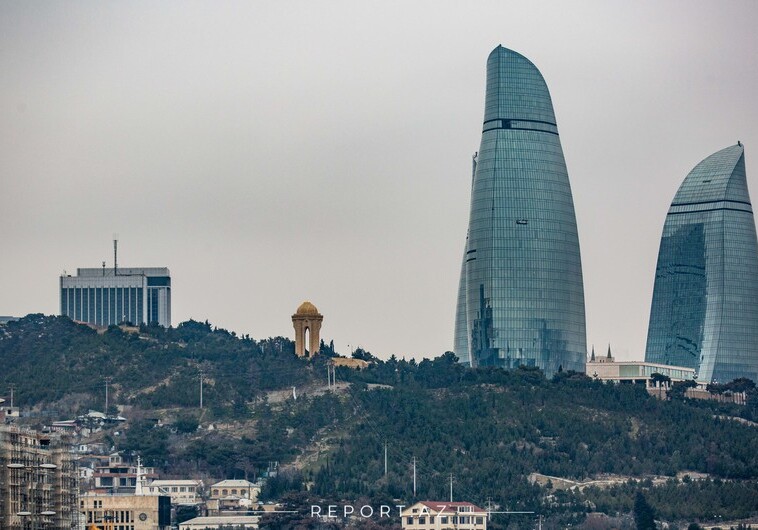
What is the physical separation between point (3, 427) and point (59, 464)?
6.72m

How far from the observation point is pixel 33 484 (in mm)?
147125

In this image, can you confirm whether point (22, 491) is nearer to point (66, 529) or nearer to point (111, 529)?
point (66, 529)

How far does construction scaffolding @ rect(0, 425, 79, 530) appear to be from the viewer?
13838 cm

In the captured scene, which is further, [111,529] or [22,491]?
[111,529]

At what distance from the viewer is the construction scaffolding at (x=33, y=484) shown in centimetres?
13838

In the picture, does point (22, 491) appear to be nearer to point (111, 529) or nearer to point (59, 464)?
point (59, 464)

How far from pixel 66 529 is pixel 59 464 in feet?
26.1

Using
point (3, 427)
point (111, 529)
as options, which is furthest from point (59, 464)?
point (111, 529)

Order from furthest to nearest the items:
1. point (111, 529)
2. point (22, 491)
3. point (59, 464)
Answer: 1. point (111, 529)
2. point (59, 464)
3. point (22, 491)

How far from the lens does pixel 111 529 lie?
197 metres

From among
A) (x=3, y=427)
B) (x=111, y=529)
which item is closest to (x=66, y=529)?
(x=3, y=427)

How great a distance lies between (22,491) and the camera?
14300 cm

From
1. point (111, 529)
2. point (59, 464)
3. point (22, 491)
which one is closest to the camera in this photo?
point (22, 491)

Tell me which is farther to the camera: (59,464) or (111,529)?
(111,529)
